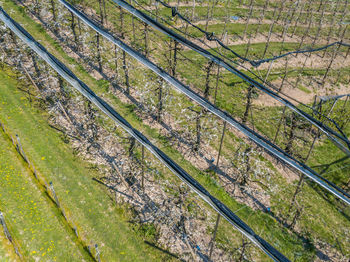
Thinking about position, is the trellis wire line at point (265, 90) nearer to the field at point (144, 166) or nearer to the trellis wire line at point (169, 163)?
the field at point (144, 166)

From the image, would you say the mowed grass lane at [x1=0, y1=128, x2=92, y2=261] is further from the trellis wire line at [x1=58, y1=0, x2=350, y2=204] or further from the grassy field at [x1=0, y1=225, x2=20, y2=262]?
the trellis wire line at [x1=58, y1=0, x2=350, y2=204]

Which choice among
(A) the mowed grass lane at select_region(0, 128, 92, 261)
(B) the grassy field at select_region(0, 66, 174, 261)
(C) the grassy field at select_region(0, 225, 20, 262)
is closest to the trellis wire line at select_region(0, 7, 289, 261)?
(B) the grassy field at select_region(0, 66, 174, 261)

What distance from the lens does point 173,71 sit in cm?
3003

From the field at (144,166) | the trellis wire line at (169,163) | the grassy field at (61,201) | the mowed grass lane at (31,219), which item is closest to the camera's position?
the trellis wire line at (169,163)

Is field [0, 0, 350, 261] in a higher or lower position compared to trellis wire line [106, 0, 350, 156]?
lower

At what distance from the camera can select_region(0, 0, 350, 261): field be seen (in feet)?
60.5

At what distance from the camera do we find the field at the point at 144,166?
18438 millimetres

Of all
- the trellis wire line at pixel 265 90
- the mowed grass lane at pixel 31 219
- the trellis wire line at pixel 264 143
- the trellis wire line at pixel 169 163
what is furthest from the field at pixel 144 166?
the trellis wire line at pixel 264 143

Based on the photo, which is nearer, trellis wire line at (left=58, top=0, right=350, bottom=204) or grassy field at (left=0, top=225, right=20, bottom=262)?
trellis wire line at (left=58, top=0, right=350, bottom=204)

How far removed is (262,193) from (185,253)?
8779 millimetres

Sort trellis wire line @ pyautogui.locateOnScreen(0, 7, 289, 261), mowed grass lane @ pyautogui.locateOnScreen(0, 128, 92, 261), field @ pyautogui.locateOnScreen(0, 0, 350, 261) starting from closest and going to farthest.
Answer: trellis wire line @ pyautogui.locateOnScreen(0, 7, 289, 261)
mowed grass lane @ pyautogui.locateOnScreen(0, 128, 92, 261)
field @ pyautogui.locateOnScreen(0, 0, 350, 261)

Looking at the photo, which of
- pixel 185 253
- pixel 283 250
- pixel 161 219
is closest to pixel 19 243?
pixel 161 219

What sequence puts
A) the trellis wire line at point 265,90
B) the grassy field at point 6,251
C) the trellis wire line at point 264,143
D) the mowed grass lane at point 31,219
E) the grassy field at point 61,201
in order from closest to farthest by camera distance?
the trellis wire line at point 264,143
the grassy field at point 6,251
the mowed grass lane at point 31,219
the trellis wire line at point 265,90
the grassy field at point 61,201

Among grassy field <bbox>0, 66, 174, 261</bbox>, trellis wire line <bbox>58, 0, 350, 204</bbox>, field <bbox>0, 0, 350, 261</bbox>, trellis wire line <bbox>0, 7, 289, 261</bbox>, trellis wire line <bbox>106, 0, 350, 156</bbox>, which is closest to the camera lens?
trellis wire line <bbox>0, 7, 289, 261</bbox>
